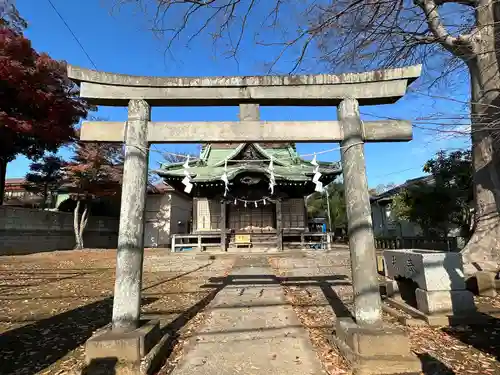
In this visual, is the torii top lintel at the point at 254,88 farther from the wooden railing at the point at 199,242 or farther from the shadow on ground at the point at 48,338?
the wooden railing at the point at 199,242

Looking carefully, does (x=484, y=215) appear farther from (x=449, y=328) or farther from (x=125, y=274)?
(x=125, y=274)

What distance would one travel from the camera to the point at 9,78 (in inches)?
579

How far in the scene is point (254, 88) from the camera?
4.46m

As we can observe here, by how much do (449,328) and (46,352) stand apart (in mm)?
5768

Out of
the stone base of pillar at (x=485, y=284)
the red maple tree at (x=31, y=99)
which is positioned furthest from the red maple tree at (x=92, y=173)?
the stone base of pillar at (x=485, y=284)

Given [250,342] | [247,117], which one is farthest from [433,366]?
[247,117]

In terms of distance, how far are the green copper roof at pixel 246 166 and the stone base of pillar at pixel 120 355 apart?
13174 mm

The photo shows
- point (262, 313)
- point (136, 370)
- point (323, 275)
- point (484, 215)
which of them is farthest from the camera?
point (323, 275)

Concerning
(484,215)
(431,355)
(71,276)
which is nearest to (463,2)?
(484,215)

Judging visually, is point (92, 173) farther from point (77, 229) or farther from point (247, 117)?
point (247, 117)

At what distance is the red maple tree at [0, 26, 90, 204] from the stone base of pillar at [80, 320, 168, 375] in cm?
1568

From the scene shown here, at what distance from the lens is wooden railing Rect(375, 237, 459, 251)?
583 inches

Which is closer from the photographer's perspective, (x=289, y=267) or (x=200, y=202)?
(x=289, y=267)

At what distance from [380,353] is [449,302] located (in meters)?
2.40
